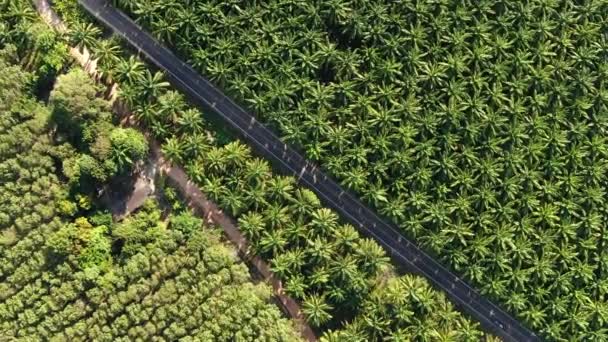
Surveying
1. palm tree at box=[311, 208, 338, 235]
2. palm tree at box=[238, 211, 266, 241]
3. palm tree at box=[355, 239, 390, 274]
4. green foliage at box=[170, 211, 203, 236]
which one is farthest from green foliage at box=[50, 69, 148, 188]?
palm tree at box=[355, 239, 390, 274]

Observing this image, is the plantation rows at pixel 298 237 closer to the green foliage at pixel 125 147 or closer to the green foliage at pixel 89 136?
the green foliage at pixel 125 147

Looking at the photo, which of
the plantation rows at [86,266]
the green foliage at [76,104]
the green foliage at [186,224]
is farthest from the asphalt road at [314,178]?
the green foliage at [186,224]

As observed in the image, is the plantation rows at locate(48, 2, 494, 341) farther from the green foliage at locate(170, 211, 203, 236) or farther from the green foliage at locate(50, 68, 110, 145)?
the green foliage at locate(170, 211, 203, 236)

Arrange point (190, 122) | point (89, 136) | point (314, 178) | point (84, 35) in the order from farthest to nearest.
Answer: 1. point (314, 178)
2. point (84, 35)
3. point (190, 122)
4. point (89, 136)

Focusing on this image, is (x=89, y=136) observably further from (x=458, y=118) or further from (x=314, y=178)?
(x=458, y=118)

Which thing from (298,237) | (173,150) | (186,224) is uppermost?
(173,150)

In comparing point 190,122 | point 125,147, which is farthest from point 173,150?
point 125,147
